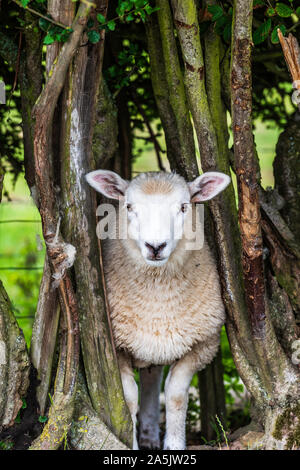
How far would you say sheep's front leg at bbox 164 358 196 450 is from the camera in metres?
3.92

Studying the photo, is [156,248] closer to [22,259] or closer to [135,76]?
[135,76]

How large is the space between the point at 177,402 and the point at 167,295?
69 centimetres

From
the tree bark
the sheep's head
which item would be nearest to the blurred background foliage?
the tree bark

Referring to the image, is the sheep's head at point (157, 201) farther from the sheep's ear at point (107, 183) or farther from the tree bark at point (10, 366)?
the tree bark at point (10, 366)

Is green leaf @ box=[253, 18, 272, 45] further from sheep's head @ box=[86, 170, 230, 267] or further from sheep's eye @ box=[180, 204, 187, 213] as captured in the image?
sheep's eye @ box=[180, 204, 187, 213]

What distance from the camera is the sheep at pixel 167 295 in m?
3.75

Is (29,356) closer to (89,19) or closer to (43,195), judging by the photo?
(43,195)

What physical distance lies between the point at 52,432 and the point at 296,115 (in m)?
→ 2.74

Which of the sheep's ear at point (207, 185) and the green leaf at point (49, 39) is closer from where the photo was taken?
the green leaf at point (49, 39)

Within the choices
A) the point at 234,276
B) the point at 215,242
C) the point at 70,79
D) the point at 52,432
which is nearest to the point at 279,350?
the point at 234,276

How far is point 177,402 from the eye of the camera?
3918 millimetres

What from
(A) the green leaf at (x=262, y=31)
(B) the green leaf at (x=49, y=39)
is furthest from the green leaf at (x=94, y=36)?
(A) the green leaf at (x=262, y=31)

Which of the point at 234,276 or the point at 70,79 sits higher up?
the point at 70,79

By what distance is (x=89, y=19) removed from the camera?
326 centimetres
